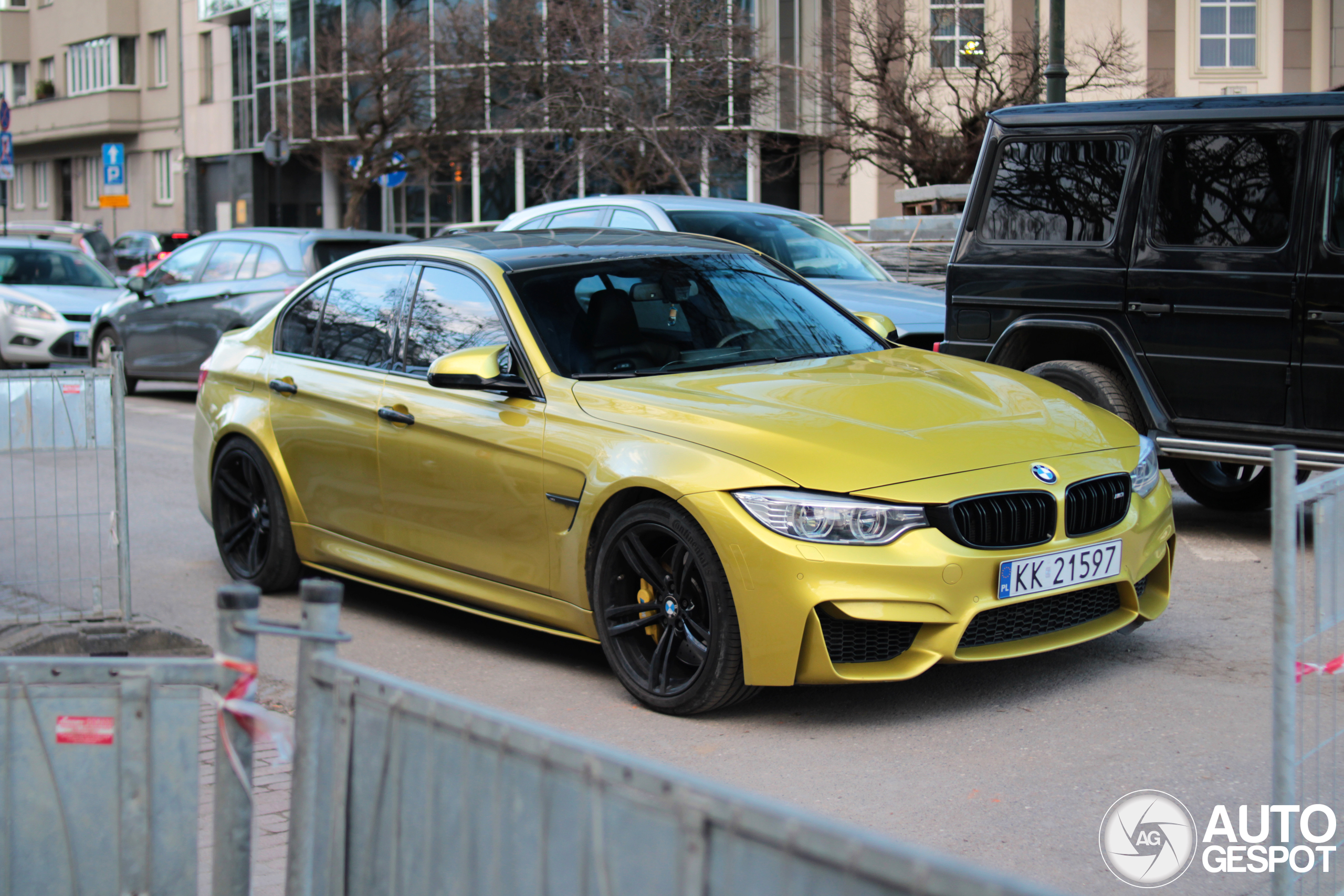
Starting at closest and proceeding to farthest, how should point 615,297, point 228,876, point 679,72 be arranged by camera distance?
point 228,876
point 615,297
point 679,72

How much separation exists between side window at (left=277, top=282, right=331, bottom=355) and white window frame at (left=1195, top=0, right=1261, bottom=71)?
29.8 meters

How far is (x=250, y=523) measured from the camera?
22.2ft

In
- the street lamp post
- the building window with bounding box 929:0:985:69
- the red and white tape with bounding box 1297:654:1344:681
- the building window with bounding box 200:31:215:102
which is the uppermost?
the building window with bounding box 200:31:215:102

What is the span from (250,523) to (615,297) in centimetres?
224

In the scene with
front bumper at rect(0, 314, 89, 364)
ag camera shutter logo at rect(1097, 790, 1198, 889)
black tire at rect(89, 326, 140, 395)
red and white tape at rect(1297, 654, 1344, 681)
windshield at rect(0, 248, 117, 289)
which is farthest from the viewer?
windshield at rect(0, 248, 117, 289)

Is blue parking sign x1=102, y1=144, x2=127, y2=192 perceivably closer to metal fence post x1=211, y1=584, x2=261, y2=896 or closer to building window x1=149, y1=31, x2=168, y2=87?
building window x1=149, y1=31, x2=168, y2=87

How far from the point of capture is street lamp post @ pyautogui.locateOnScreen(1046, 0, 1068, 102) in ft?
43.7

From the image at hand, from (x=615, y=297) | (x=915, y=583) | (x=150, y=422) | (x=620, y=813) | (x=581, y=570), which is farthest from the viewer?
(x=150, y=422)

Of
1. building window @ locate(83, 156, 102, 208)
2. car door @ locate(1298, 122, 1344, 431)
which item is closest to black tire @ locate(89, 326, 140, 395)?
car door @ locate(1298, 122, 1344, 431)

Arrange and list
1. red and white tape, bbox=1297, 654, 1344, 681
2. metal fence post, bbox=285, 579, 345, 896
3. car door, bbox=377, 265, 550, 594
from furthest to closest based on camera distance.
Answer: car door, bbox=377, 265, 550, 594 → red and white tape, bbox=1297, 654, 1344, 681 → metal fence post, bbox=285, 579, 345, 896

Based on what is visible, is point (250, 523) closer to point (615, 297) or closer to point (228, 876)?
point (615, 297)

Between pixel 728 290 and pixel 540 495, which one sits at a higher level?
pixel 728 290

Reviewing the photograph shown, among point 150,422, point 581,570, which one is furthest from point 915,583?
point 150,422

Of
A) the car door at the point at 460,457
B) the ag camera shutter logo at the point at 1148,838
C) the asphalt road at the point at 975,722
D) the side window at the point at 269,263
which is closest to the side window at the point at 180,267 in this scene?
the side window at the point at 269,263
